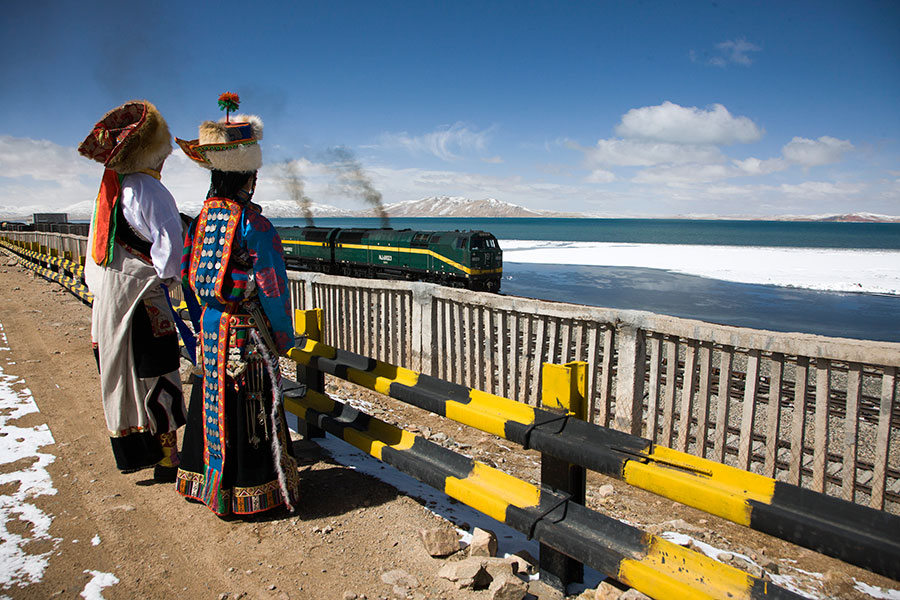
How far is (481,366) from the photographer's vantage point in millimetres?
5395

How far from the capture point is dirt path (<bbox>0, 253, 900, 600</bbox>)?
96.3 inches

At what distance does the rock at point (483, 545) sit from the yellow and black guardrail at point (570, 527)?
181 millimetres

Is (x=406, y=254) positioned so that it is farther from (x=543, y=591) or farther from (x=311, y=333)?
(x=543, y=591)

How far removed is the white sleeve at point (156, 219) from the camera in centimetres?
328

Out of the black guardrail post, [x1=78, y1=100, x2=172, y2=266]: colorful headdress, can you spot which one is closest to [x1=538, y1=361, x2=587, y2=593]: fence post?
the black guardrail post

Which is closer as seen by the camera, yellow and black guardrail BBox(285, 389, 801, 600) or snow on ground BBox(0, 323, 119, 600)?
yellow and black guardrail BBox(285, 389, 801, 600)

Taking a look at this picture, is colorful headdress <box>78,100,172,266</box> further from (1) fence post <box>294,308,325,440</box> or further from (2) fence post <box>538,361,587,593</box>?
(2) fence post <box>538,361,587,593</box>

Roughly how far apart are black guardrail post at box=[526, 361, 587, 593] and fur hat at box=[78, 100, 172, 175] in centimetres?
286

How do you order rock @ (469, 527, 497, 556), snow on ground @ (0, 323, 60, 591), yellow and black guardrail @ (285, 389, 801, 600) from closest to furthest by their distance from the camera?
yellow and black guardrail @ (285, 389, 801, 600), snow on ground @ (0, 323, 60, 591), rock @ (469, 527, 497, 556)

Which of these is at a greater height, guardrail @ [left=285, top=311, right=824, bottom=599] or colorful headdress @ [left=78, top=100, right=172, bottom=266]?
colorful headdress @ [left=78, top=100, right=172, bottom=266]

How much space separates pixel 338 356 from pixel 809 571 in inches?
118

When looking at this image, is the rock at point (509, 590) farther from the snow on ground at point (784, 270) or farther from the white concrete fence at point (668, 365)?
the snow on ground at point (784, 270)

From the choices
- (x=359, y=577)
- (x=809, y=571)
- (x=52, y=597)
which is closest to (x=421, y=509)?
(x=359, y=577)

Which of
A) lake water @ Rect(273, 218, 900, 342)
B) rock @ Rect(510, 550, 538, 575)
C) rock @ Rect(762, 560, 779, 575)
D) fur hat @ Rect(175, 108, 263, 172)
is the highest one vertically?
fur hat @ Rect(175, 108, 263, 172)
